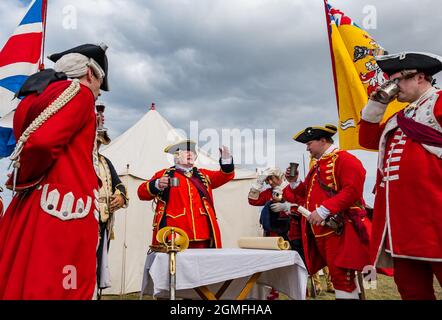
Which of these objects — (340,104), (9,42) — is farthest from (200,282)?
(9,42)

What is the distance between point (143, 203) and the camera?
6520 millimetres

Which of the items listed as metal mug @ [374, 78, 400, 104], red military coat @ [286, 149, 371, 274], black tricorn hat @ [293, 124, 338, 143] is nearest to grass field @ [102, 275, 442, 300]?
red military coat @ [286, 149, 371, 274]

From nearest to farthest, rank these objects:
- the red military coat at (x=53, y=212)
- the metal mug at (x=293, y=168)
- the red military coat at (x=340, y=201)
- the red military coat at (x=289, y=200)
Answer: the red military coat at (x=53, y=212) → the red military coat at (x=340, y=201) → the metal mug at (x=293, y=168) → the red military coat at (x=289, y=200)

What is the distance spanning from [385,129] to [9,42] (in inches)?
188

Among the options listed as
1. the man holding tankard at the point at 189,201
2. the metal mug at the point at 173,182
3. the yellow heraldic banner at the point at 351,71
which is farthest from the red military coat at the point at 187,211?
the yellow heraldic banner at the point at 351,71

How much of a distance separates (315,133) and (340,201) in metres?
0.83

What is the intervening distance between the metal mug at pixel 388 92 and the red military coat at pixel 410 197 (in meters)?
0.13

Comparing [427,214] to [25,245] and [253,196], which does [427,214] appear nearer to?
[25,245]

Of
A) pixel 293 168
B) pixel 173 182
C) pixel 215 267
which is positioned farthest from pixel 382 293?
pixel 215 267

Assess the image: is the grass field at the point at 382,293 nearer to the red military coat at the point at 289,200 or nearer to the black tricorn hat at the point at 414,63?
the red military coat at the point at 289,200

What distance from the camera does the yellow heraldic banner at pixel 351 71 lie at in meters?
3.82

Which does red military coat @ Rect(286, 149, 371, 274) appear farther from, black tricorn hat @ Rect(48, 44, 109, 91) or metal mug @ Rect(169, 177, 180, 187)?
black tricorn hat @ Rect(48, 44, 109, 91)

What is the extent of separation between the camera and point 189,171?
A: 13.6ft
